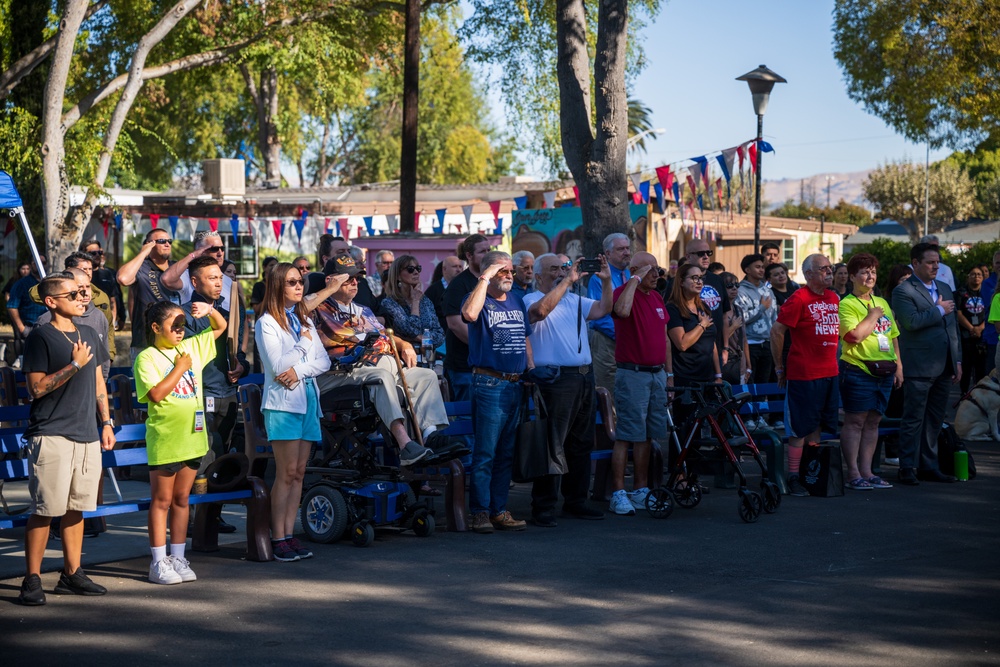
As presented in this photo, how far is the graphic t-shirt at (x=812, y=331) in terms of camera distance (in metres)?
10.1

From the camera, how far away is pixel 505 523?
8625mm

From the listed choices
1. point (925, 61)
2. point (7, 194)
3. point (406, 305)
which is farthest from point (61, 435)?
point (925, 61)

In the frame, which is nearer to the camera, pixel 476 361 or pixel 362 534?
pixel 362 534

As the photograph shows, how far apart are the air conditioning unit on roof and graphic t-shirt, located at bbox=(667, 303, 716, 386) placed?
26605 millimetres

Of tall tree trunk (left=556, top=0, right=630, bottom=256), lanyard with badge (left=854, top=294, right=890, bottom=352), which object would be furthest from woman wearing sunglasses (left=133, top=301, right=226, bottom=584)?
tall tree trunk (left=556, top=0, right=630, bottom=256)

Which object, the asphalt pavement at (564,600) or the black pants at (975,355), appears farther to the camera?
the black pants at (975,355)

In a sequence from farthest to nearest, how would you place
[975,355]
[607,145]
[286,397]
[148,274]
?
[975,355], [607,145], [148,274], [286,397]

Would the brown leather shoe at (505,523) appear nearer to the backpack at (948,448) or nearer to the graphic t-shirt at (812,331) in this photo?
the graphic t-shirt at (812,331)

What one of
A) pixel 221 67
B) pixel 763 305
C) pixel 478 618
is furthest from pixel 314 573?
pixel 221 67

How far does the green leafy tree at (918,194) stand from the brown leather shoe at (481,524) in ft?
223

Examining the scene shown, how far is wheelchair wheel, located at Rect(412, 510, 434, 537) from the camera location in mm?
→ 8367

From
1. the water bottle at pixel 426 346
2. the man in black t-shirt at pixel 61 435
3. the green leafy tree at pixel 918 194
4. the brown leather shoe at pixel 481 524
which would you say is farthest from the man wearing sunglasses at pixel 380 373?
the green leafy tree at pixel 918 194

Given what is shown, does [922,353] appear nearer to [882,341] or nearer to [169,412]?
[882,341]

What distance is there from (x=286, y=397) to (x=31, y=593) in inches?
73.4
